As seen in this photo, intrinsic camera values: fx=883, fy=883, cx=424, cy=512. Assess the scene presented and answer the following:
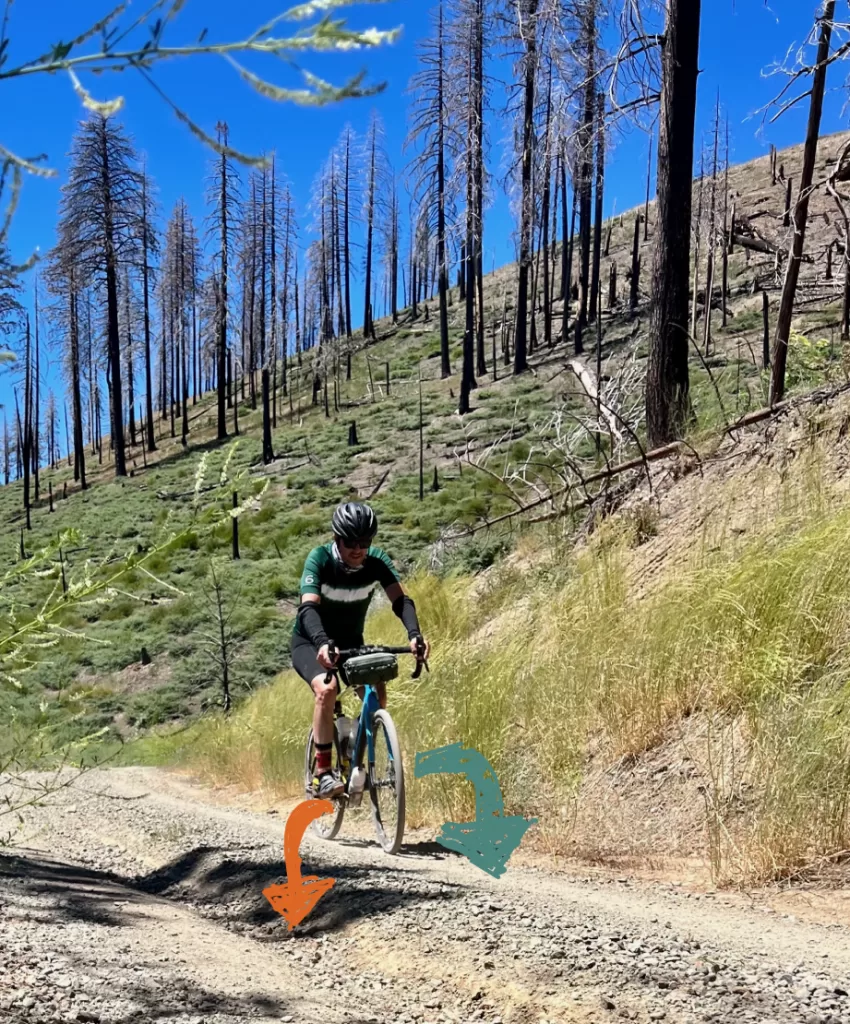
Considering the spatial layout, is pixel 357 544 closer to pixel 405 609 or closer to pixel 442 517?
pixel 405 609

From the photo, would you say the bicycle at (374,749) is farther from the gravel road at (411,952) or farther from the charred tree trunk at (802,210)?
the charred tree trunk at (802,210)

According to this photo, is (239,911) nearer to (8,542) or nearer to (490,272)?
(8,542)

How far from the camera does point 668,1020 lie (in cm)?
245

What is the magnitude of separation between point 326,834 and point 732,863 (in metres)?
2.80

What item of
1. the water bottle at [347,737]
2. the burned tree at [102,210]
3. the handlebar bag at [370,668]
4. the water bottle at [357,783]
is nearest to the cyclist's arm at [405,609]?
the handlebar bag at [370,668]

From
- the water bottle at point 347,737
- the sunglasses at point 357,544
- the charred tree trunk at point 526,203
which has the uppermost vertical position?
the charred tree trunk at point 526,203

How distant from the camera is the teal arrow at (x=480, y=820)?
17.4ft

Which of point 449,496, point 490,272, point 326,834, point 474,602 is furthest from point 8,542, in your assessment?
point 490,272

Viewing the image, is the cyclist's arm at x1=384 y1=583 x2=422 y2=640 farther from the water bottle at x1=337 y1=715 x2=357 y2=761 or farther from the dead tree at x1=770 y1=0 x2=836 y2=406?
the dead tree at x1=770 y1=0 x2=836 y2=406

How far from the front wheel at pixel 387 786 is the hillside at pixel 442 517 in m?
0.89

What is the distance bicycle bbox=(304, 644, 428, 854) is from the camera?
512cm

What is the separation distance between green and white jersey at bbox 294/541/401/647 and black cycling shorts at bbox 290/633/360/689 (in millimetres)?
68

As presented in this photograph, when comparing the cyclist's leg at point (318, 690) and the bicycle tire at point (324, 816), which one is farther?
the bicycle tire at point (324, 816)

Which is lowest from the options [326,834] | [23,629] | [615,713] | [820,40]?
[326,834]
